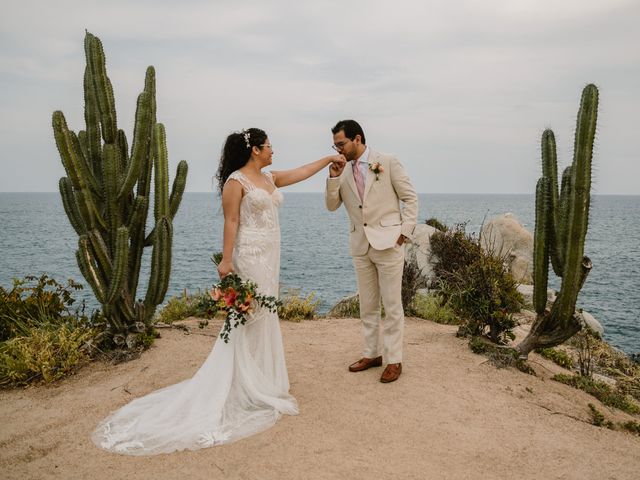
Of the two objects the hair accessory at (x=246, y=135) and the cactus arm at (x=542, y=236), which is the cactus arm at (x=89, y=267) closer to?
the hair accessory at (x=246, y=135)

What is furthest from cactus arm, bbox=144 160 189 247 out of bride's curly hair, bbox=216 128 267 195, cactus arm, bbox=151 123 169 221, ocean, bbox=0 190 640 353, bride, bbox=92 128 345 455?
ocean, bbox=0 190 640 353

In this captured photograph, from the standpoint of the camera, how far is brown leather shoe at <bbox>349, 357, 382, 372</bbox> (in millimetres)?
6223

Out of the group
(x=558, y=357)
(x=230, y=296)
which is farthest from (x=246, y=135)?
(x=558, y=357)

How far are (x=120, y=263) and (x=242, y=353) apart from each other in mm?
2402

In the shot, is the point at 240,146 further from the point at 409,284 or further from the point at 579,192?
the point at 409,284

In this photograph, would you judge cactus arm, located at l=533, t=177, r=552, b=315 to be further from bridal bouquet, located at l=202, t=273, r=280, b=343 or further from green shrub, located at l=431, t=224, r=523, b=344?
bridal bouquet, located at l=202, t=273, r=280, b=343

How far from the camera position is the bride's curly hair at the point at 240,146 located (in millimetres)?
5168

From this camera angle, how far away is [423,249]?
14773 mm

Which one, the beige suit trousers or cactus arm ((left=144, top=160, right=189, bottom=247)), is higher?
cactus arm ((left=144, top=160, right=189, bottom=247))

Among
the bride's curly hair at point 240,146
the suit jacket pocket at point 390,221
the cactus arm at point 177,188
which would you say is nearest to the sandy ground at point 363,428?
the suit jacket pocket at point 390,221

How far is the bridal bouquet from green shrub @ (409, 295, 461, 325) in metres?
5.11

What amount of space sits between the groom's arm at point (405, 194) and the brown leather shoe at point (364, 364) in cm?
166

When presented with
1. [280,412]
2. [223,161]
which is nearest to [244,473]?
[280,412]

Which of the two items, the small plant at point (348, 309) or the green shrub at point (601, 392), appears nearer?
the green shrub at point (601, 392)
